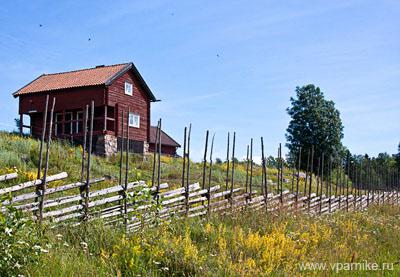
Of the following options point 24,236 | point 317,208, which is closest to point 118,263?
point 24,236

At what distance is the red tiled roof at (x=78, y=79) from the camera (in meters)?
24.5

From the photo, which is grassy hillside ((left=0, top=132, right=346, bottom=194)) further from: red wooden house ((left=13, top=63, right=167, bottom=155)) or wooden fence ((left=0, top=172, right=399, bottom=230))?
red wooden house ((left=13, top=63, right=167, bottom=155))

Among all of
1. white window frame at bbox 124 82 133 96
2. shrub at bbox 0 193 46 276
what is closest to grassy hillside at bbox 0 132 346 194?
shrub at bbox 0 193 46 276

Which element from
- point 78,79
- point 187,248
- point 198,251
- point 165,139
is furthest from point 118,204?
point 165,139

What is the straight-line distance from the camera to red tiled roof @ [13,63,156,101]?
24.5 m

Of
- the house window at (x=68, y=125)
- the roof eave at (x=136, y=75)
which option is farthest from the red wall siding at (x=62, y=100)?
the roof eave at (x=136, y=75)

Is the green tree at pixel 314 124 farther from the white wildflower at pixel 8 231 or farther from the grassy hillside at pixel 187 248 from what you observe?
the white wildflower at pixel 8 231

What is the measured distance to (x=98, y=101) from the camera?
24031 mm

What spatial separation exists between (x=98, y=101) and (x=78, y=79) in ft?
7.97

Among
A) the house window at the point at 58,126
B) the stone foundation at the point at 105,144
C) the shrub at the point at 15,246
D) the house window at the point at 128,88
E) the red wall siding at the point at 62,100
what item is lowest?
the shrub at the point at 15,246

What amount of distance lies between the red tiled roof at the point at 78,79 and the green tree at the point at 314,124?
55.5ft

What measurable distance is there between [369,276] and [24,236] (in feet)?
13.6

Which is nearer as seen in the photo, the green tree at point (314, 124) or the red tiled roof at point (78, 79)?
the red tiled roof at point (78, 79)

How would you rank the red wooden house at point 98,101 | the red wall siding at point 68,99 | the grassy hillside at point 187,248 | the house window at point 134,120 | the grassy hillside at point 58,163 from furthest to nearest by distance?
the house window at point 134,120
the red wall siding at point 68,99
the red wooden house at point 98,101
the grassy hillside at point 58,163
the grassy hillside at point 187,248
